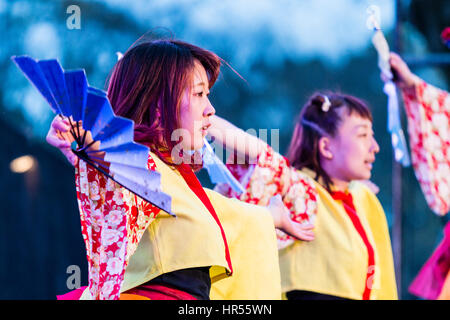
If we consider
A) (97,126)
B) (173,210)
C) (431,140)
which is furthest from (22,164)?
(431,140)

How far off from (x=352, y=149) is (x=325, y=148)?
0.09 m

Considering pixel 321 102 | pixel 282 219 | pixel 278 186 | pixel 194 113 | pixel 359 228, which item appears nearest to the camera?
pixel 194 113

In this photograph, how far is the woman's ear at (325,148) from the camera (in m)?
2.12

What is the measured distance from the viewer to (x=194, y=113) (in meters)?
1.40

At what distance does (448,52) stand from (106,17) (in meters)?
1.60

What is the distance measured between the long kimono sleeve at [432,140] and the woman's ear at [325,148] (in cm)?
46

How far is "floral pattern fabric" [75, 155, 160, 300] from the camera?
118cm

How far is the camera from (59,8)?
7.31 ft
